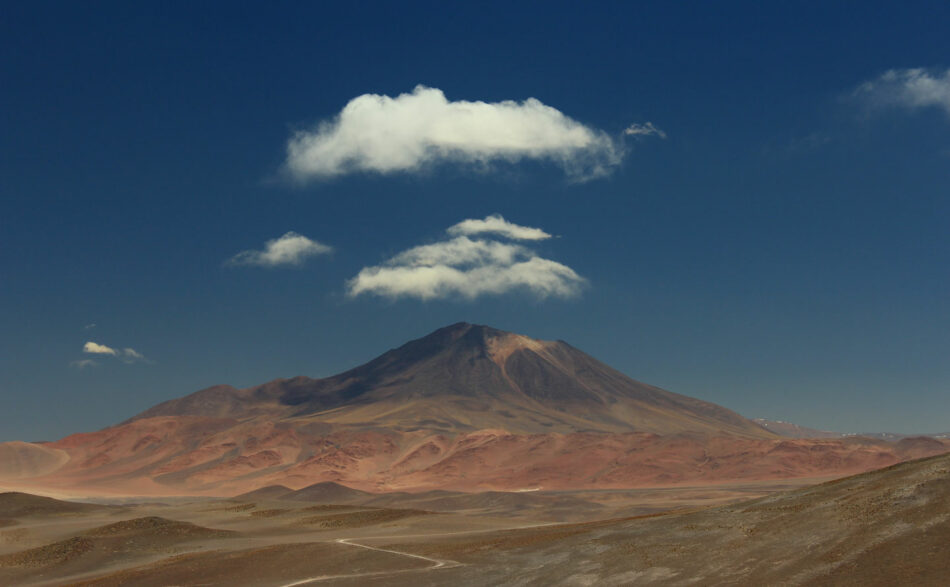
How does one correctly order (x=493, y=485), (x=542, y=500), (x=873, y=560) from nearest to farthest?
1. (x=873, y=560)
2. (x=542, y=500)
3. (x=493, y=485)

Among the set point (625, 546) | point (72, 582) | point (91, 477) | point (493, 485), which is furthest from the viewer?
point (91, 477)

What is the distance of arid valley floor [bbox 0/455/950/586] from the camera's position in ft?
92.4

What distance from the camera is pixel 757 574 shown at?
92.9ft

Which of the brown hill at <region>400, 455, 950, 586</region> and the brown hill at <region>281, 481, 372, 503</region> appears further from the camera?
the brown hill at <region>281, 481, 372, 503</region>

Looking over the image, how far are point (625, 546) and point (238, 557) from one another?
2225cm

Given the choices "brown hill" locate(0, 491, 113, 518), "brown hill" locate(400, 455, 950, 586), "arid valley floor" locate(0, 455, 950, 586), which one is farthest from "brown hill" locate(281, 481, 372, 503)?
"brown hill" locate(400, 455, 950, 586)

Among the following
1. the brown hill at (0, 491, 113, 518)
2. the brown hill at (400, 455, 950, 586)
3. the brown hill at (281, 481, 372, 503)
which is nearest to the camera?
the brown hill at (400, 455, 950, 586)

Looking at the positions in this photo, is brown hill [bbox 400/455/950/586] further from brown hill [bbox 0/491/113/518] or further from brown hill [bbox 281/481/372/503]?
brown hill [bbox 281/481/372/503]

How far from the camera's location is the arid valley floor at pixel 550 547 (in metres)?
28.2

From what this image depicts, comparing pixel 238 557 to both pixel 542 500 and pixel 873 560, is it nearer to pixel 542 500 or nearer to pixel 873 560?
pixel 873 560

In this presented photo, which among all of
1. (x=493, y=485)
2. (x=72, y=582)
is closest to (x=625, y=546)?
(x=72, y=582)

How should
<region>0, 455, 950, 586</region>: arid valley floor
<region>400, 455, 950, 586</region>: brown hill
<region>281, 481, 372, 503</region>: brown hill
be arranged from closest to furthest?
<region>400, 455, 950, 586</region>: brown hill → <region>0, 455, 950, 586</region>: arid valley floor → <region>281, 481, 372, 503</region>: brown hill

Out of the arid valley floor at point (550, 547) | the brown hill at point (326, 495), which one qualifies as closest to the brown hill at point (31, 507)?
the arid valley floor at point (550, 547)

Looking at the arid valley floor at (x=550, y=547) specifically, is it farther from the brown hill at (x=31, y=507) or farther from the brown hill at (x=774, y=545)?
the brown hill at (x=31, y=507)
